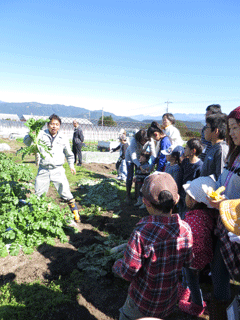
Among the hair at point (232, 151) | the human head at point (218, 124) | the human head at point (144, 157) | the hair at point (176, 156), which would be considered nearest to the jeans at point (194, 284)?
the hair at point (232, 151)

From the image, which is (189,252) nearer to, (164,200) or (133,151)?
(164,200)

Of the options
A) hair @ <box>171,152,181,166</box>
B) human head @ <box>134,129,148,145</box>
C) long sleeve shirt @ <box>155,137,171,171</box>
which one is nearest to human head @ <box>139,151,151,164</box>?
human head @ <box>134,129,148,145</box>

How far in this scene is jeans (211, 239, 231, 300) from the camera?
6.41 feet

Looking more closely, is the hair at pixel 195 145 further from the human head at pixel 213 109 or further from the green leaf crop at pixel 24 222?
the green leaf crop at pixel 24 222

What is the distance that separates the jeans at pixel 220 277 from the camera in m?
1.95

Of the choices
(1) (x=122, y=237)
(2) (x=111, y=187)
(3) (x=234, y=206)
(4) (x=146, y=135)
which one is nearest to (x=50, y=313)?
(1) (x=122, y=237)

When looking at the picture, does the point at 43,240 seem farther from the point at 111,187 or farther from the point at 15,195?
the point at 111,187

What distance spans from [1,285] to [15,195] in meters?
1.67

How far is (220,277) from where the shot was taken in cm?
197

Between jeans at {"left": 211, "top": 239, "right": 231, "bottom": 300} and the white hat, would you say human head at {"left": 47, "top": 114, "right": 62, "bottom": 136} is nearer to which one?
the white hat

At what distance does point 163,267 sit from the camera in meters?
1.60

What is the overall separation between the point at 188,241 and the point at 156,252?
0.29 metres

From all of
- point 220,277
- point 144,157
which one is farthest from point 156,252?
point 144,157

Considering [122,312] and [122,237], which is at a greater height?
[122,312]
